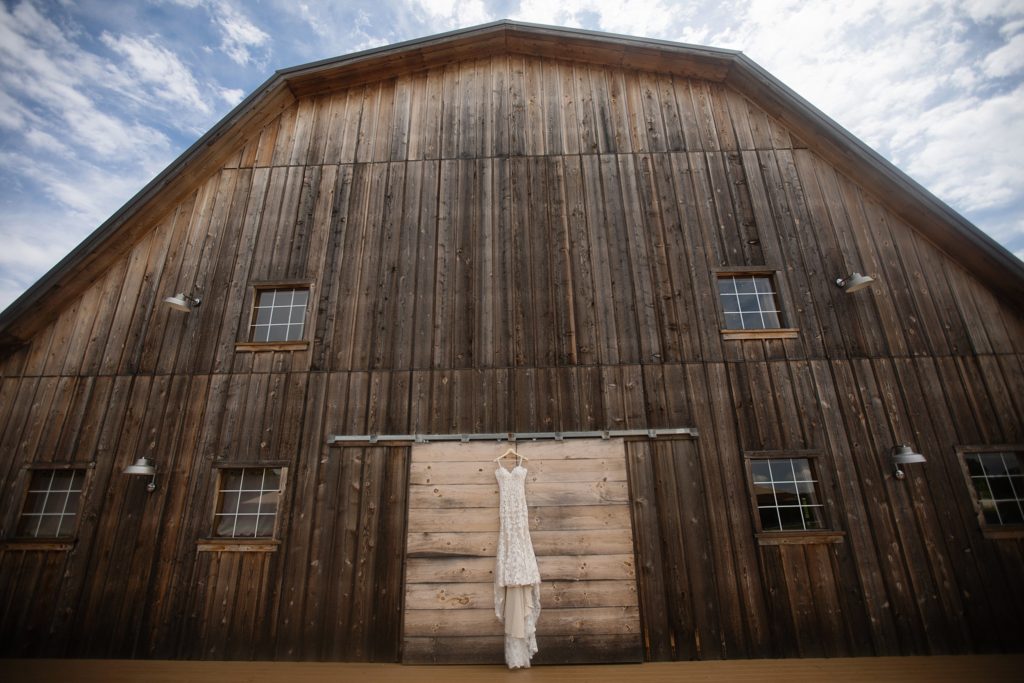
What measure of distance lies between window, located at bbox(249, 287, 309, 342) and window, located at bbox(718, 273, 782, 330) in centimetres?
585

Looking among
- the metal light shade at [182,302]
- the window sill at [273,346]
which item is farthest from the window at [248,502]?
the metal light shade at [182,302]

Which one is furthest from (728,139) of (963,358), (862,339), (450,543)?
(450,543)

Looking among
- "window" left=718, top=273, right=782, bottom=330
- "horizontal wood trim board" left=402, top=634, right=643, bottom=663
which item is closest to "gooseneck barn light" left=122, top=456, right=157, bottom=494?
"horizontal wood trim board" left=402, top=634, right=643, bottom=663

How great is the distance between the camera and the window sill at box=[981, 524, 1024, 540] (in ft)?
17.6

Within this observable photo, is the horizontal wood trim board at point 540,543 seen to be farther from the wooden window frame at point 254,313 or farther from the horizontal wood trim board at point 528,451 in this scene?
the wooden window frame at point 254,313

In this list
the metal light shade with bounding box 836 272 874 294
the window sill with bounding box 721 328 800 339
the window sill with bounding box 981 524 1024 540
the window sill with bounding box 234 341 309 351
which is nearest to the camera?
the window sill with bounding box 981 524 1024 540

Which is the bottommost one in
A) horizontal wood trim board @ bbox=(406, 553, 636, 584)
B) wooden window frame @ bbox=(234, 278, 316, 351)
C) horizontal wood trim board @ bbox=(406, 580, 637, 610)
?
horizontal wood trim board @ bbox=(406, 580, 637, 610)

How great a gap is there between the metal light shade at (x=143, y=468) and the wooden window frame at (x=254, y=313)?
1.68m

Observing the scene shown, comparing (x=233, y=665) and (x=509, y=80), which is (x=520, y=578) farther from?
(x=509, y=80)

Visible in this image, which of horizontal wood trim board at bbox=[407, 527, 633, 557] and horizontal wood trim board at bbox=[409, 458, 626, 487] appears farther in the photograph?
horizontal wood trim board at bbox=[409, 458, 626, 487]

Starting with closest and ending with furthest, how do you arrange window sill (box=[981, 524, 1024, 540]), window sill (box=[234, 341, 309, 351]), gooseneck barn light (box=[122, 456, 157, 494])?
1. window sill (box=[981, 524, 1024, 540])
2. gooseneck barn light (box=[122, 456, 157, 494])
3. window sill (box=[234, 341, 309, 351])

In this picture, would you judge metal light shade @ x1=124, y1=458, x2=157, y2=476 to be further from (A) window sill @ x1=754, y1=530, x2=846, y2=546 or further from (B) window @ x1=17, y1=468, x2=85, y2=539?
(A) window sill @ x1=754, y1=530, x2=846, y2=546

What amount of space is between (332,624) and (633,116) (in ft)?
26.9

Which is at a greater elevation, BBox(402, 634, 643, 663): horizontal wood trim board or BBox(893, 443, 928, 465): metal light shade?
BBox(893, 443, 928, 465): metal light shade
